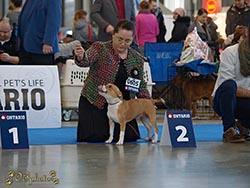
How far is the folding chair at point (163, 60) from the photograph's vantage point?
26.3 ft

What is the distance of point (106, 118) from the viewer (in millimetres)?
5043

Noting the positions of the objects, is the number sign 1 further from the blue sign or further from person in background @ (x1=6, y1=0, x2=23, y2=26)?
person in background @ (x1=6, y1=0, x2=23, y2=26)

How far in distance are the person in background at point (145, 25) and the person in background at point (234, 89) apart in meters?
3.54

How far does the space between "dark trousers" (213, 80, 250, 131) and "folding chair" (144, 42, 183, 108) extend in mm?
2951

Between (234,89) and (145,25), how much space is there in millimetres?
3728

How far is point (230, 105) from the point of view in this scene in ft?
16.2

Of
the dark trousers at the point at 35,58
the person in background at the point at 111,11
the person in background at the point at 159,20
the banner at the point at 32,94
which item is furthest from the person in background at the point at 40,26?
the person in background at the point at 159,20

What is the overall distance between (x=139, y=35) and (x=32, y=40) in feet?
10.8

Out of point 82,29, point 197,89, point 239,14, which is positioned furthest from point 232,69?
point 82,29

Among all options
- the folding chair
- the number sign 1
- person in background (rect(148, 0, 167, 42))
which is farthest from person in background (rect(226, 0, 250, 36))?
the number sign 1

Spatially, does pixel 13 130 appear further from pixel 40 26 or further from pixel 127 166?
pixel 40 26

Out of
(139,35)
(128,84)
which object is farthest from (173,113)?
(139,35)

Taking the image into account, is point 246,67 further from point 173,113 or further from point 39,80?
point 39,80

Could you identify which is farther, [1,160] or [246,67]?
[246,67]
